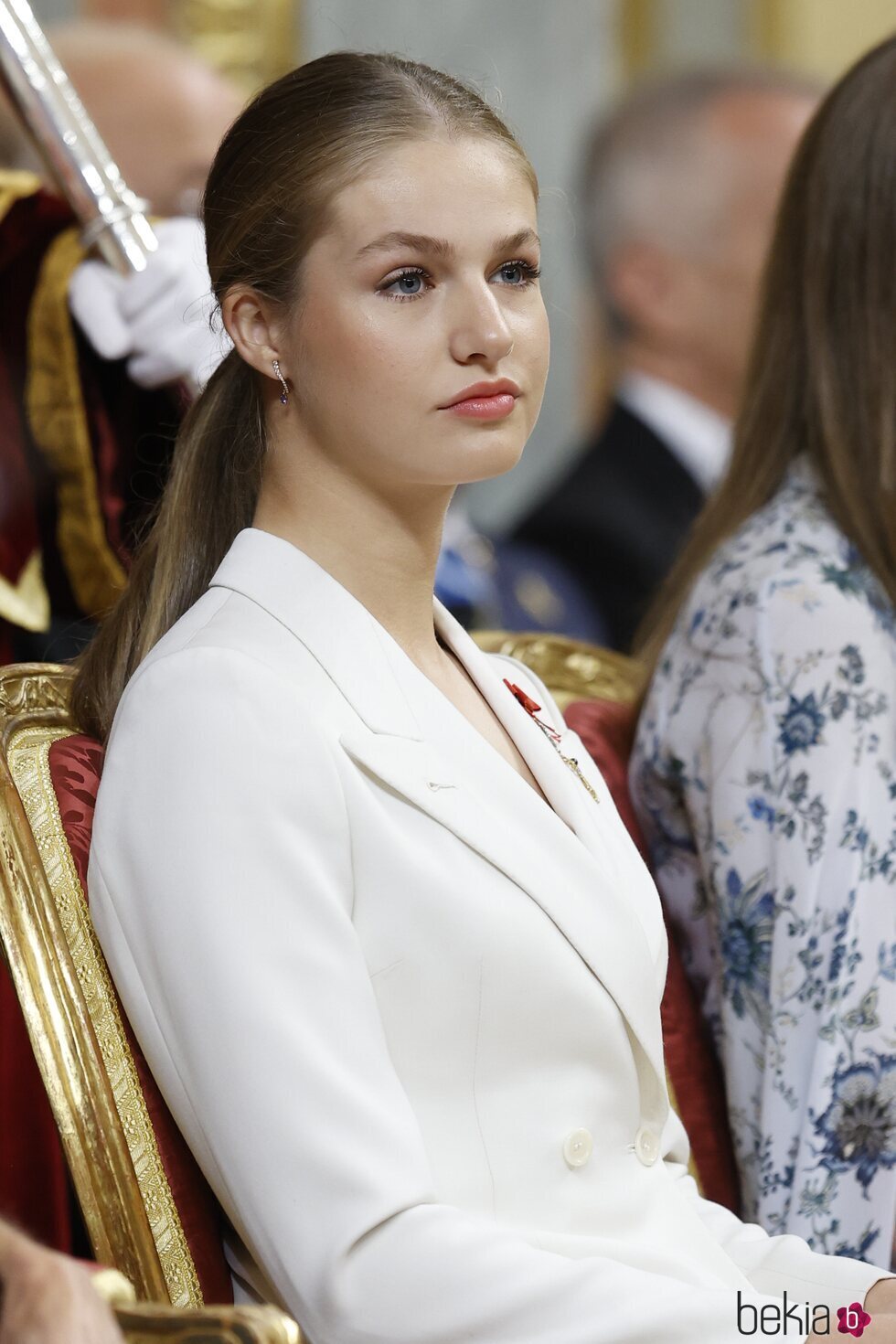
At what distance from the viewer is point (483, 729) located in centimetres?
124

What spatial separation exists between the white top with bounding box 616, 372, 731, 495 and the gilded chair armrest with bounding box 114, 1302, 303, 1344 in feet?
8.92

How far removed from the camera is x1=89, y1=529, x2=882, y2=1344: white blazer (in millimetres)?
963

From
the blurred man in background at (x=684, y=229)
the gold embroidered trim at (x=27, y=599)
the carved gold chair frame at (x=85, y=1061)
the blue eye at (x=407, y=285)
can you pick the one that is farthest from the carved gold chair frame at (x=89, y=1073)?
the blurred man in background at (x=684, y=229)

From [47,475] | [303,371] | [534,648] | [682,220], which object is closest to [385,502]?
[303,371]

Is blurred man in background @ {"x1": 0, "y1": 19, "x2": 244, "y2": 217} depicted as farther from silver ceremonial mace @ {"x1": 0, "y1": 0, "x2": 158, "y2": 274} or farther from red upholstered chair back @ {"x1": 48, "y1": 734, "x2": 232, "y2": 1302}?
red upholstered chair back @ {"x1": 48, "y1": 734, "x2": 232, "y2": 1302}

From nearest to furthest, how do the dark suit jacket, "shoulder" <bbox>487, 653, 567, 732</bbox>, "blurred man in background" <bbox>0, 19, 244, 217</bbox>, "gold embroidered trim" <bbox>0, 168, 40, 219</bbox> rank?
"shoulder" <bbox>487, 653, 567, 732</bbox> < "gold embroidered trim" <bbox>0, 168, 40, 219</bbox> < "blurred man in background" <bbox>0, 19, 244, 217</bbox> < the dark suit jacket

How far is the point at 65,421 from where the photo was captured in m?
1.72

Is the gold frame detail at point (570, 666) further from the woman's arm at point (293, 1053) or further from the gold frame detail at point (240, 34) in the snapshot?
the gold frame detail at point (240, 34)

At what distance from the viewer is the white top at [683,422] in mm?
3480

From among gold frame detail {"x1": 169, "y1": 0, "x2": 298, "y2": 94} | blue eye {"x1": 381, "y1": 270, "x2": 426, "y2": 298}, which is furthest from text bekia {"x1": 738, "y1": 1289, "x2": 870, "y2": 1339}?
gold frame detail {"x1": 169, "y1": 0, "x2": 298, "y2": 94}

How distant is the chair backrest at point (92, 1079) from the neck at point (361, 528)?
0.23m

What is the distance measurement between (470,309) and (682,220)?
8.90 ft

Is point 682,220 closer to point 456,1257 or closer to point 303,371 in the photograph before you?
point 303,371

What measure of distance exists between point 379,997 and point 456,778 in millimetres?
147
